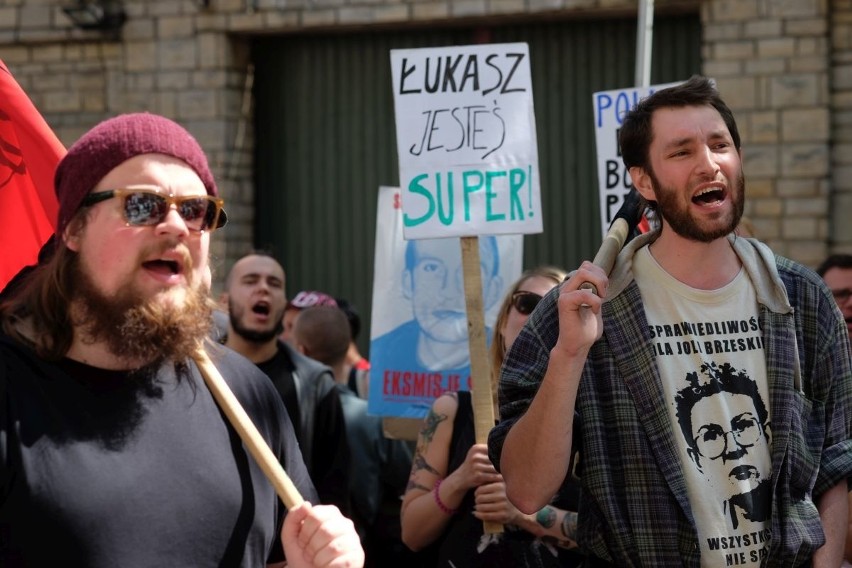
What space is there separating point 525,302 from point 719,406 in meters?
1.57

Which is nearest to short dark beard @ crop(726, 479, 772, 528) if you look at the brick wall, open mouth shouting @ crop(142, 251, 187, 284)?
open mouth shouting @ crop(142, 251, 187, 284)

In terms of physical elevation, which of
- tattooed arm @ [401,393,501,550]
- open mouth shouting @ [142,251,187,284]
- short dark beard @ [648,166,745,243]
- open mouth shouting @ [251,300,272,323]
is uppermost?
short dark beard @ [648,166,745,243]

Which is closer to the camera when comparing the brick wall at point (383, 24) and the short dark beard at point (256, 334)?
the short dark beard at point (256, 334)

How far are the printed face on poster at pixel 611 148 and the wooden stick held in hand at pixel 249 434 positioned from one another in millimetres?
3375

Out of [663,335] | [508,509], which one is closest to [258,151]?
[508,509]

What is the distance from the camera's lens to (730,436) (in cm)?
316

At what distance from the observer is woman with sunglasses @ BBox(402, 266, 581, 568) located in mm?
4340

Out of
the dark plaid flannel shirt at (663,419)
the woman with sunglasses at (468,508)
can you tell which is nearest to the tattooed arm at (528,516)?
the woman with sunglasses at (468,508)

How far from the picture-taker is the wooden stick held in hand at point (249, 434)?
2.61 meters

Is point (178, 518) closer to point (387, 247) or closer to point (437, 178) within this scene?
point (437, 178)

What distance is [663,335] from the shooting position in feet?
10.6

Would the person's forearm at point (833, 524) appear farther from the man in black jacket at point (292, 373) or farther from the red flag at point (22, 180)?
the man in black jacket at point (292, 373)

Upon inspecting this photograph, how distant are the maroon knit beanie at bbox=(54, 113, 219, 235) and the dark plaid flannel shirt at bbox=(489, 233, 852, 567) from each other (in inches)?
42.9

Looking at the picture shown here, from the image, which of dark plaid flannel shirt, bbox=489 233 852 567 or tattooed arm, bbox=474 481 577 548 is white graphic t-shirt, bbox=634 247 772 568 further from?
tattooed arm, bbox=474 481 577 548
